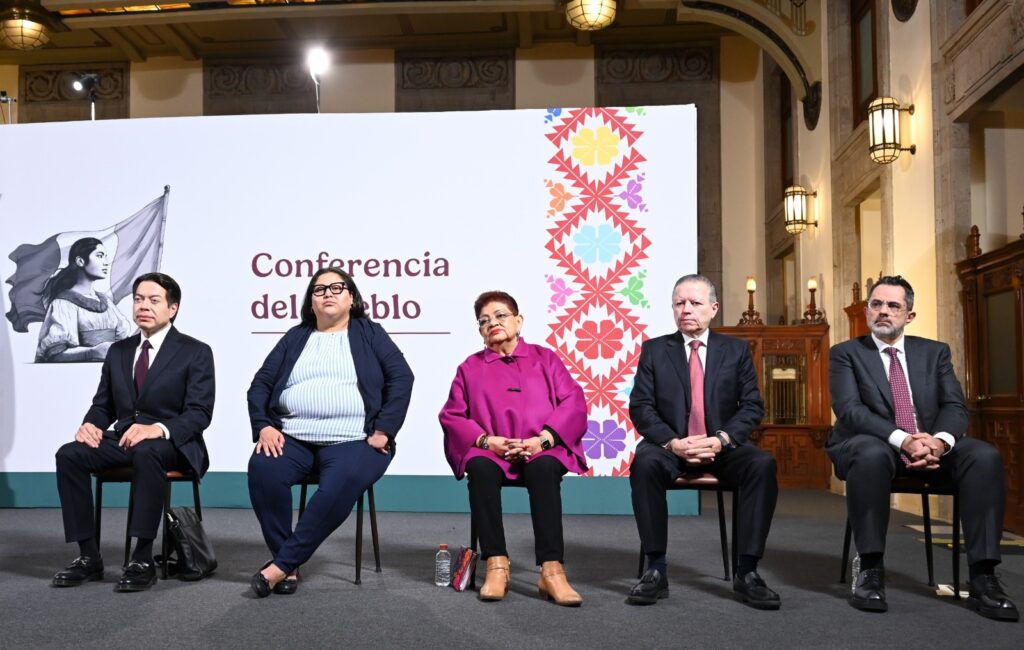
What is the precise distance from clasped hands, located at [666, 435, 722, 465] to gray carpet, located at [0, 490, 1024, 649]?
1.52ft

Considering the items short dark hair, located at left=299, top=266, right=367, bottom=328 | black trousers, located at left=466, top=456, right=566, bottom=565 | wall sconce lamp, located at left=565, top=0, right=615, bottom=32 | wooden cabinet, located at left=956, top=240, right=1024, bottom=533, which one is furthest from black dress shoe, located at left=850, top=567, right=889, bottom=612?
wall sconce lamp, located at left=565, top=0, right=615, bottom=32

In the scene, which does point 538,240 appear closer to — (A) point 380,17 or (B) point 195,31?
(A) point 380,17

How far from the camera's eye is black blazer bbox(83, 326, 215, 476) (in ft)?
12.0

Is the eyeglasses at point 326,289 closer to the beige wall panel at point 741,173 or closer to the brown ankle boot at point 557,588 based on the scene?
the brown ankle boot at point 557,588

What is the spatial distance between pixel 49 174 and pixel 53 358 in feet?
3.78

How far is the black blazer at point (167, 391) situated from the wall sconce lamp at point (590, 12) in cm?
510

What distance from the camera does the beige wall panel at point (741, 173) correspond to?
11281 millimetres

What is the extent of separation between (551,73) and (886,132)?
579cm

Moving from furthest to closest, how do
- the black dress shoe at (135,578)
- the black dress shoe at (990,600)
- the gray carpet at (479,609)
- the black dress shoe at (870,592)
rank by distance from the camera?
the black dress shoe at (135,578)
the black dress shoe at (870,592)
the black dress shoe at (990,600)
the gray carpet at (479,609)

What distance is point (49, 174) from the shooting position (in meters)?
6.04

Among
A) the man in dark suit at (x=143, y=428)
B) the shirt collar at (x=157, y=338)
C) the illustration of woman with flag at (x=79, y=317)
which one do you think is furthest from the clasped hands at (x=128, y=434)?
the illustration of woman with flag at (x=79, y=317)

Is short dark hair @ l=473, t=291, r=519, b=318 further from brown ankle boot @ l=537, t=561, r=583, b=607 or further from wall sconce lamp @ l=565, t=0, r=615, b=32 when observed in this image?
wall sconce lamp @ l=565, t=0, r=615, b=32

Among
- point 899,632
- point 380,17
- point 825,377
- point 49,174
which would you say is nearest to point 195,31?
point 380,17

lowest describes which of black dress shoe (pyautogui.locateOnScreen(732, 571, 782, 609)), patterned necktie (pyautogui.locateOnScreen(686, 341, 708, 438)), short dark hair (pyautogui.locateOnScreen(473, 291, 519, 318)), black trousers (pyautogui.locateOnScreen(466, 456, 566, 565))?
black dress shoe (pyautogui.locateOnScreen(732, 571, 782, 609))
